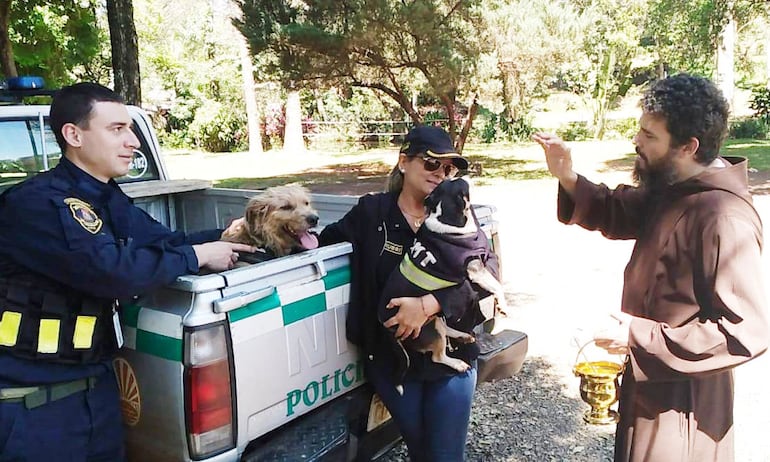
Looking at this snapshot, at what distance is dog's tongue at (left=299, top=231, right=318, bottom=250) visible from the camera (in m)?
3.31

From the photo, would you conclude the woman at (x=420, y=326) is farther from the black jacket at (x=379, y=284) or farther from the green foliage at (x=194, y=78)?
the green foliage at (x=194, y=78)

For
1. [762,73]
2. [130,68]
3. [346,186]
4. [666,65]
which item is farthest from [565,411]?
[762,73]

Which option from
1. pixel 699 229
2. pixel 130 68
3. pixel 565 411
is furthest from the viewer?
pixel 130 68

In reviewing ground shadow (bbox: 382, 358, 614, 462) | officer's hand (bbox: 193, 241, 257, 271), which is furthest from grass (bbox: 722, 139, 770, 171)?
officer's hand (bbox: 193, 241, 257, 271)

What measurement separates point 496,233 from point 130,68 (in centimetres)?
681

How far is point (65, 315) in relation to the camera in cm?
221

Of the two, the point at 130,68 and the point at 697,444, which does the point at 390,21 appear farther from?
the point at 697,444

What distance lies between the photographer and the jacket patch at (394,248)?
2871mm

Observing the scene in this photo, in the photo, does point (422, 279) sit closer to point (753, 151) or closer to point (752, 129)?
point (753, 151)

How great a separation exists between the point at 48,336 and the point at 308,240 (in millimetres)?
1424

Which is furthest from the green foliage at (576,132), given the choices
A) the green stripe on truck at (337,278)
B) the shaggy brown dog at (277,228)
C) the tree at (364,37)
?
the green stripe on truck at (337,278)

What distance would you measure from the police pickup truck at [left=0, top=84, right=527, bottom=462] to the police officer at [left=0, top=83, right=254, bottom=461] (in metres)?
0.11

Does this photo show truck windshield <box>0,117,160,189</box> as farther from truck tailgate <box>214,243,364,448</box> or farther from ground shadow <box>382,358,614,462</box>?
ground shadow <box>382,358,614,462</box>

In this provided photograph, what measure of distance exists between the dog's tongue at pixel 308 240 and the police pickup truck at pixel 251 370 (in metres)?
0.49
